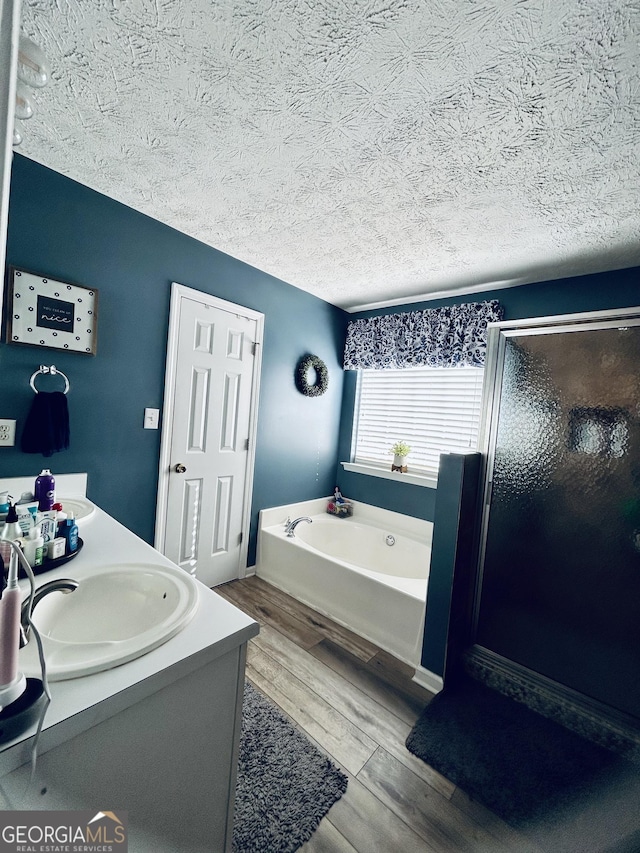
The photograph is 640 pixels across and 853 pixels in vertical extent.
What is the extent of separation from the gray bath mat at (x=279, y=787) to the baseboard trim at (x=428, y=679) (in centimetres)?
70

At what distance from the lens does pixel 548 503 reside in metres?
1.77

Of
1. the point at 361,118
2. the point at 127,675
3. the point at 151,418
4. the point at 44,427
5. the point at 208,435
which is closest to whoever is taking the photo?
the point at 127,675

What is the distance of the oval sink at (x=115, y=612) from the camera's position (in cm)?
79

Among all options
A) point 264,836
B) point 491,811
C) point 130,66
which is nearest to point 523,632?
point 491,811

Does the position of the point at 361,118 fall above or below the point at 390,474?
above

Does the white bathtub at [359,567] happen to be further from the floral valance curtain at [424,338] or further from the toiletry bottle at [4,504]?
the toiletry bottle at [4,504]

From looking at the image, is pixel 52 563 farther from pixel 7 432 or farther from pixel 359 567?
pixel 359 567

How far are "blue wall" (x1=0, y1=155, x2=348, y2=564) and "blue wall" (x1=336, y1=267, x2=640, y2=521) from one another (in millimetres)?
921

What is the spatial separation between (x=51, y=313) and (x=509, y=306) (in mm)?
2842

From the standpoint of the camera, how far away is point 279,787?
1.31 metres

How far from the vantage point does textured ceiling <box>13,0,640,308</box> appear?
980 mm

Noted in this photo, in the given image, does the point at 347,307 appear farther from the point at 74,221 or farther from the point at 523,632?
the point at 523,632

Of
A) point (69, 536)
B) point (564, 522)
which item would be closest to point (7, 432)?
point (69, 536)

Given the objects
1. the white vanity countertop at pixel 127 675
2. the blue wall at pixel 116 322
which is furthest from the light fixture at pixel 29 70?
the white vanity countertop at pixel 127 675
